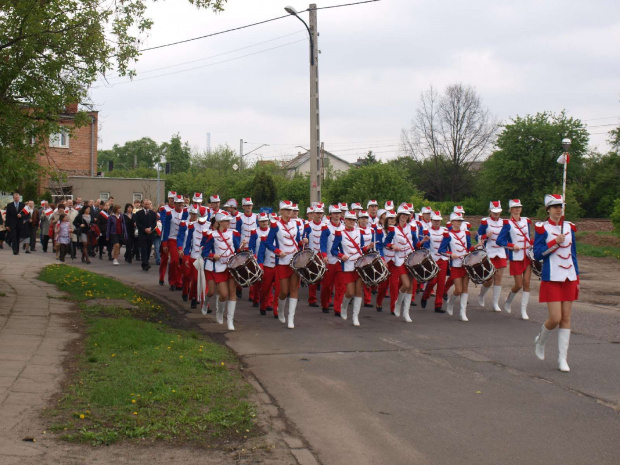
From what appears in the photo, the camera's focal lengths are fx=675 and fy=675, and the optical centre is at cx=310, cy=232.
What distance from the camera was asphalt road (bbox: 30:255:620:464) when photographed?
18.0 feet

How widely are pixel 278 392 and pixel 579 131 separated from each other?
53102 mm

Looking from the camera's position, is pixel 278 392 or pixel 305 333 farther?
pixel 305 333

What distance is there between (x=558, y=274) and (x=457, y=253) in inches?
161

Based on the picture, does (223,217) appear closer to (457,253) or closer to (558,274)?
(457,253)

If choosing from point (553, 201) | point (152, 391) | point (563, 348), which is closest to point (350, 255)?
point (553, 201)

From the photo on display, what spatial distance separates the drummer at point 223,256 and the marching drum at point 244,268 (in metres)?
0.14

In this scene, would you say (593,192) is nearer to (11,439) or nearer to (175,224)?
(175,224)

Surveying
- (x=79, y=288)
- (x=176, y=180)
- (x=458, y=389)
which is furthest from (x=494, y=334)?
(x=176, y=180)

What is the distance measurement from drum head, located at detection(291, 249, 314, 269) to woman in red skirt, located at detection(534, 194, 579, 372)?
402cm

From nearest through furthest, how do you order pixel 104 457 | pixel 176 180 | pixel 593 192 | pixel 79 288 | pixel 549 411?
1. pixel 104 457
2. pixel 549 411
3. pixel 79 288
4. pixel 593 192
5. pixel 176 180

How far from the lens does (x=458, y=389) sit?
723 centimetres

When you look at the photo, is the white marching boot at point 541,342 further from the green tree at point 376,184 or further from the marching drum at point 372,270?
the green tree at point 376,184

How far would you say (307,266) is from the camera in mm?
11406

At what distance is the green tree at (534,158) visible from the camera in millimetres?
54156
